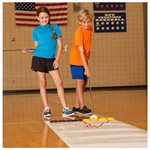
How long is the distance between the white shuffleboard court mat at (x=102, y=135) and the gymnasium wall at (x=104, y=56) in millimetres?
4067

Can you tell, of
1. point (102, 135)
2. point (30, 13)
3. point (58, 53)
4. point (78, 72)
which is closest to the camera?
point (102, 135)

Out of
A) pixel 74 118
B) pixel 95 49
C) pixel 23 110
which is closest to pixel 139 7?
pixel 95 49

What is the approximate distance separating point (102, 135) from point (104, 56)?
4887 mm

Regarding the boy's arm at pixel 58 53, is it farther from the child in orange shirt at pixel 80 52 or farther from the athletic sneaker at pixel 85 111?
the athletic sneaker at pixel 85 111

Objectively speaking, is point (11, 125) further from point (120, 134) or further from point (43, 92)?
point (120, 134)

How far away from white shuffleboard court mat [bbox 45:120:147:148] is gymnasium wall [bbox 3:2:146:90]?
4.07m

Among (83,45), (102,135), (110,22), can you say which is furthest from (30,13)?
(102,135)

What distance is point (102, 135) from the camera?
2.51 metres

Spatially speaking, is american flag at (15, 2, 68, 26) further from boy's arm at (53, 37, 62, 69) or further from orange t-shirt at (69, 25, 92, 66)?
boy's arm at (53, 37, 62, 69)

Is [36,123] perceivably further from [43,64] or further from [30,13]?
[30,13]

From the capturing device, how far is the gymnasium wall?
7031 millimetres

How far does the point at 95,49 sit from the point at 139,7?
1132 millimetres

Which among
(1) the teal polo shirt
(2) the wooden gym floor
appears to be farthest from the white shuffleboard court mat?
(1) the teal polo shirt

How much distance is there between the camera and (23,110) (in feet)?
13.9
